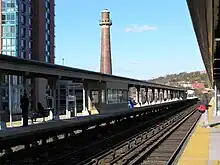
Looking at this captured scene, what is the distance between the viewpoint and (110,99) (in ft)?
147

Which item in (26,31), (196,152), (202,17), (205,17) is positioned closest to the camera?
(202,17)

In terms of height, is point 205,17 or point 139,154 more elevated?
point 205,17

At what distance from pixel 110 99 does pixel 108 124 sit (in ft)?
51.5

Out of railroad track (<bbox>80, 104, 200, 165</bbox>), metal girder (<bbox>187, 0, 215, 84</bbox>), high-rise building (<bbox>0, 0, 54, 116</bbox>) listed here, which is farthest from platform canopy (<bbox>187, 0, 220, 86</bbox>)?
high-rise building (<bbox>0, 0, 54, 116</bbox>)

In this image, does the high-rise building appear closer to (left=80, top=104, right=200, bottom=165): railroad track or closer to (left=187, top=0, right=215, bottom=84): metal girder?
(left=80, top=104, right=200, bottom=165): railroad track

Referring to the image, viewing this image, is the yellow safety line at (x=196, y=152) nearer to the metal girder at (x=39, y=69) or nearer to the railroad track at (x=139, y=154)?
the railroad track at (x=139, y=154)

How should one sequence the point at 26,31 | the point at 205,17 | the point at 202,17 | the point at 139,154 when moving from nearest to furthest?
the point at 202,17 < the point at 205,17 < the point at 139,154 < the point at 26,31

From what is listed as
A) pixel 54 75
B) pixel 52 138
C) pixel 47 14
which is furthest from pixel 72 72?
pixel 47 14

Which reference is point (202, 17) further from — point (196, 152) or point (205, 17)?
point (196, 152)

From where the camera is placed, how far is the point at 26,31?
74.9 meters

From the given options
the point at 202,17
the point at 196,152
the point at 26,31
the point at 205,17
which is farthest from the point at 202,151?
the point at 26,31

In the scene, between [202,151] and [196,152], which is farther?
[202,151]

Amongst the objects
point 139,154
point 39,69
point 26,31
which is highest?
point 26,31

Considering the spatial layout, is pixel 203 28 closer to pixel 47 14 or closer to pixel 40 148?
pixel 40 148
